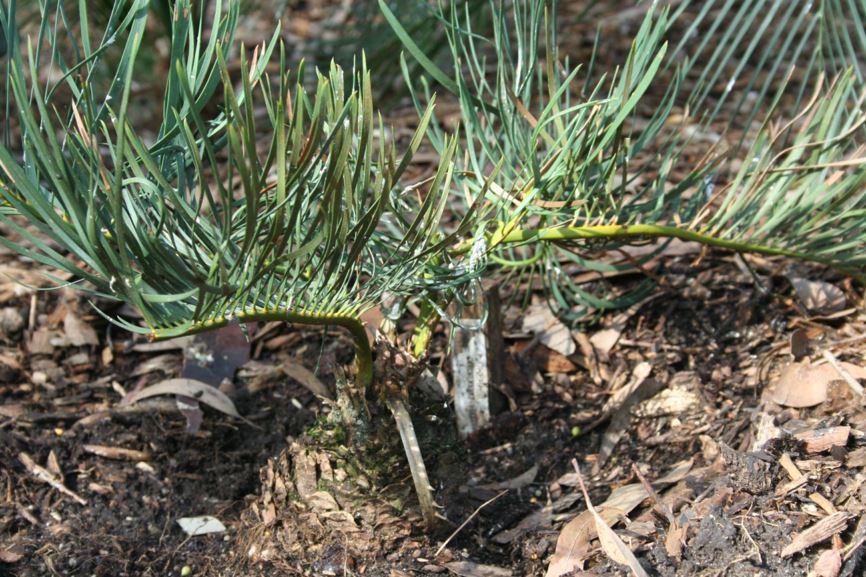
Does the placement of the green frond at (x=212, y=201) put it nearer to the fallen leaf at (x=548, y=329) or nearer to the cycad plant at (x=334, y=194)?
the cycad plant at (x=334, y=194)

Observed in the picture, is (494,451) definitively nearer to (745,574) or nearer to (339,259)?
(745,574)

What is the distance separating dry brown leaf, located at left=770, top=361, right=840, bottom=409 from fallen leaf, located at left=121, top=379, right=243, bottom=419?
0.98 m

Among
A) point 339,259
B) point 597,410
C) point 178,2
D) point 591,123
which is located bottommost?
point 597,410

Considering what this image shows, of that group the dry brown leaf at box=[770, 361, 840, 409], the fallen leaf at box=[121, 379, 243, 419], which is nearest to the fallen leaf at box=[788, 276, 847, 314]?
the dry brown leaf at box=[770, 361, 840, 409]

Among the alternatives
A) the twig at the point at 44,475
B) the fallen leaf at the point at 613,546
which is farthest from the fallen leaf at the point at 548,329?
the twig at the point at 44,475

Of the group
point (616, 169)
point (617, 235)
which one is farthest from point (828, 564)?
point (616, 169)

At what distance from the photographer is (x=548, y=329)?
1.98 meters

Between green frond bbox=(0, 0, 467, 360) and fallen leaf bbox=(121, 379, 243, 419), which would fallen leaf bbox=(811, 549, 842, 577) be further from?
fallen leaf bbox=(121, 379, 243, 419)

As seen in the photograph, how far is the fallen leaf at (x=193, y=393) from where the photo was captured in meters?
1.83

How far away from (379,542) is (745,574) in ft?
1.70

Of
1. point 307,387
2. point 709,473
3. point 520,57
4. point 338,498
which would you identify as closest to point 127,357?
point 307,387

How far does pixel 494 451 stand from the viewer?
5.68ft

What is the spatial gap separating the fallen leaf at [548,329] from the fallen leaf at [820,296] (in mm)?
450

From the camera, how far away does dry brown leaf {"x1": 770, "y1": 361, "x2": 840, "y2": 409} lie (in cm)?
164
